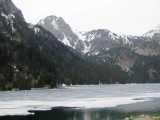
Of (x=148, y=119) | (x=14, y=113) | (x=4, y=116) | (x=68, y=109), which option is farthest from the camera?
(x=68, y=109)

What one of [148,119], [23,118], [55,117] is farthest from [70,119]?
[148,119]

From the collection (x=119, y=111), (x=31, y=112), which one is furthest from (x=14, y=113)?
(x=119, y=111)

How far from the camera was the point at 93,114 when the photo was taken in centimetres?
8512

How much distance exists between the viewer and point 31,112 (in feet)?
283

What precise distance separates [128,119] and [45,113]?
18.5m

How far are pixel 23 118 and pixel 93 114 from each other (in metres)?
15.1

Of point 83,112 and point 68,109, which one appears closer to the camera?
point 83,112

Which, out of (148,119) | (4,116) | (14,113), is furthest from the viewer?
(14,113)

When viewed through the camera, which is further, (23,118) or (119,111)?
(119,111)

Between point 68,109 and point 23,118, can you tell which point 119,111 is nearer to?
point 68,109

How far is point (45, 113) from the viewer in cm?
8481

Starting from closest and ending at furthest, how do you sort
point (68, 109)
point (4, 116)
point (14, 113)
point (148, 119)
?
point (148, 119), point (4, 116), point (14, 113), point (68, 109)

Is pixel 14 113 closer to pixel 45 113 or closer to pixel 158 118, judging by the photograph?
pixel 45 113

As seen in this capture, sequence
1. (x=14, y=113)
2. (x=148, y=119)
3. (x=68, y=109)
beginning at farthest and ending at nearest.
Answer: (x=68, y=109) < (x=14, y=113) < (x=148, y=119)
